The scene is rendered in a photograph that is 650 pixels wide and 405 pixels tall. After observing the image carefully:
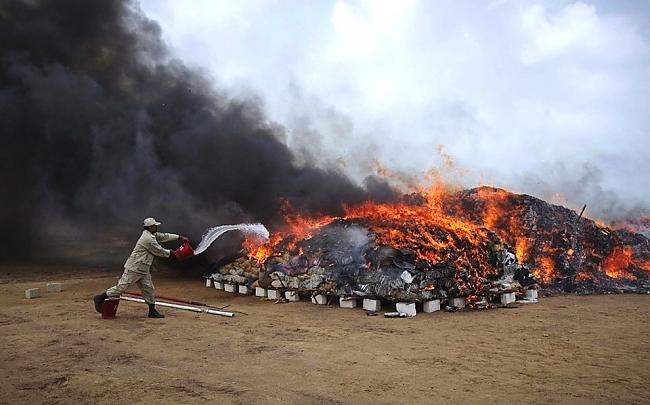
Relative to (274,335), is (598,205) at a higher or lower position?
higher

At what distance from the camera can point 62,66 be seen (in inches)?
670

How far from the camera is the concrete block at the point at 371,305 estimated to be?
36.0 ft

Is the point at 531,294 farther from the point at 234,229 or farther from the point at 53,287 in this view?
the point at 53,287

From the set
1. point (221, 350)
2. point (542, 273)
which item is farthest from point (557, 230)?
point (221, 350)

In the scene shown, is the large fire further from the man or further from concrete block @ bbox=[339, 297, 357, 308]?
the man

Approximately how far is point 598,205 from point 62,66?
87.1ft

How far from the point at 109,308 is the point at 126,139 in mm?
A: 9195

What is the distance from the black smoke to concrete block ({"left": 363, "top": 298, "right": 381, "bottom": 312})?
546 cm

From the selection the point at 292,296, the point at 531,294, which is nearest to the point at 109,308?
the point at 292,296

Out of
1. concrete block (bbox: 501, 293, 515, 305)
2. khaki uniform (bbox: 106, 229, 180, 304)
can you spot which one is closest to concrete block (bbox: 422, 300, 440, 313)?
concrete block (bbox: 501, 293, 515, 305)

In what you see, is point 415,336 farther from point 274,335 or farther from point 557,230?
point 557,230

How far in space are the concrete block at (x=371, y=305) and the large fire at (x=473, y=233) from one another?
76.4 inches

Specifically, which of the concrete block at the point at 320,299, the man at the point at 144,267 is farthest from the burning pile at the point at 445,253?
the man at the point at 144,267

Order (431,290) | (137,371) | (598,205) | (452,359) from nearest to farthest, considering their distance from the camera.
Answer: (137,371)
(452,359)
(431,290)
(598,205)
